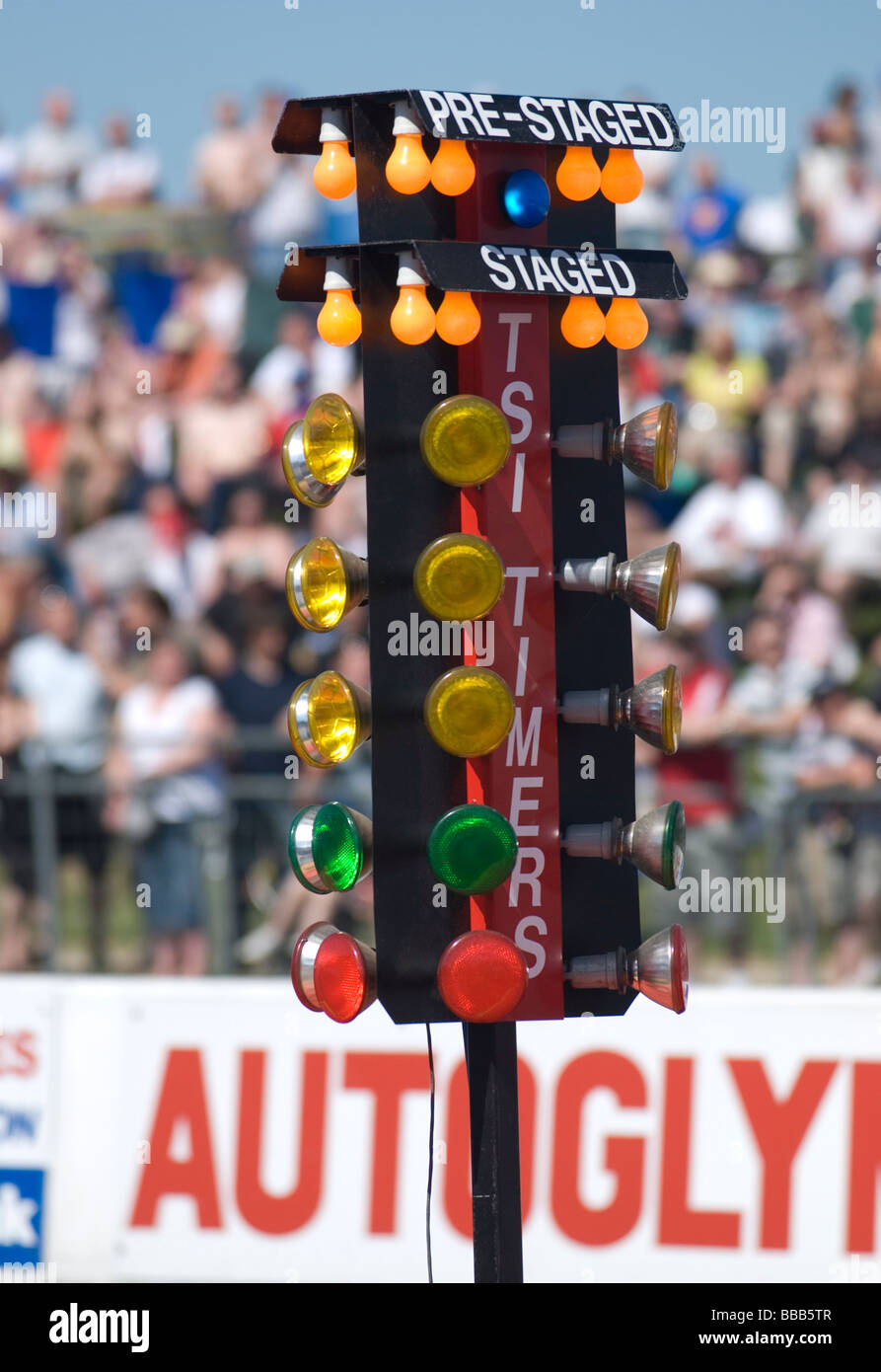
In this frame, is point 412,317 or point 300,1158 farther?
point 300,1158

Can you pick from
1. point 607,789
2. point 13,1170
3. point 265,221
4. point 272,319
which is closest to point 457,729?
point 607,789

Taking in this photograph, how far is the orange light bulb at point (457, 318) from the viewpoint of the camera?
3.17 m

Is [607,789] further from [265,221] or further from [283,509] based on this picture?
[265,221]

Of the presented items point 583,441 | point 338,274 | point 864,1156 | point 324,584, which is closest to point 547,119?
point 338,274

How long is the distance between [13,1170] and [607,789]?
4079 millimetres

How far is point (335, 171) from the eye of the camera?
328 centimetres

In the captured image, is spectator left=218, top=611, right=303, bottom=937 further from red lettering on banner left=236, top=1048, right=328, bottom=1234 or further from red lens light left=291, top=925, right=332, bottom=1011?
red lens light left=291, top=925, right=332, bottom=1011

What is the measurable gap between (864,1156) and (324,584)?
12.1 feet

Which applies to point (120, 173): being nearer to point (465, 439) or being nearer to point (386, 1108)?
point (386, 1108)

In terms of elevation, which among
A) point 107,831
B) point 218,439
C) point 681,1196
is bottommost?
point 681,1196

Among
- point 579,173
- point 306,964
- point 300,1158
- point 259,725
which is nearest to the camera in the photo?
point 579,173

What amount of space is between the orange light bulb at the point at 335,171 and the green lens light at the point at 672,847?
1.23m

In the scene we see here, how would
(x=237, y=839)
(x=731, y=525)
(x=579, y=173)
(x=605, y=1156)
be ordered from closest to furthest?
(x=579, y=173)
(x=605, y=1156)
(x=237, y=839)
(x=731, y=525)

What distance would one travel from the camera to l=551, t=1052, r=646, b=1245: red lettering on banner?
623 cm
